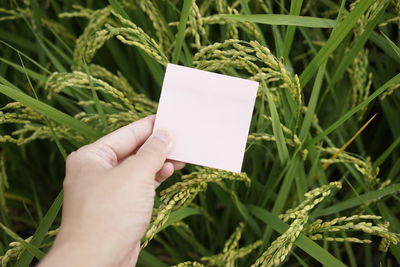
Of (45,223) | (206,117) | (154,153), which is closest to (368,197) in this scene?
(206,117)

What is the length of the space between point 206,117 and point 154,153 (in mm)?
210

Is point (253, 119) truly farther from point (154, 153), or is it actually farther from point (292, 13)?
point (154, 153)

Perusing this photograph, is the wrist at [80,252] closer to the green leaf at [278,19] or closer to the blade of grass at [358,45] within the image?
the green leaf at [278,19]

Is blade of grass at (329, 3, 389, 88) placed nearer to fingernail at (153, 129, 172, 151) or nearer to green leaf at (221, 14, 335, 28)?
green leaf at (221, 14, 335, 28)

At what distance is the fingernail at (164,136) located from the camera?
110cm

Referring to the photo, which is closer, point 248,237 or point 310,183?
point 310,183

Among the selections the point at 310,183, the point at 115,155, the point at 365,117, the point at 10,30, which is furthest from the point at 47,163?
the point at 365,117

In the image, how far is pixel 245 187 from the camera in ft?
4.78

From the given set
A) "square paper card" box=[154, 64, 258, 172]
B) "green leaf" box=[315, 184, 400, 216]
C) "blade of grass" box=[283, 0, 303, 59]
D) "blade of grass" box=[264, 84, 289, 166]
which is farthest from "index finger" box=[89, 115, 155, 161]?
"green leaf" box=[315, 184, 400, 216]

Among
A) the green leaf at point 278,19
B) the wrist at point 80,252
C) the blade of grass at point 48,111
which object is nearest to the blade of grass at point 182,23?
the green leaf at point 278,19

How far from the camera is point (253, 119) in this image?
1425mm

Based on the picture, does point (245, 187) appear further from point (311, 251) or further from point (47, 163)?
point (47, 163)

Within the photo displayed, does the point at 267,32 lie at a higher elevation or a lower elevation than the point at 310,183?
higher

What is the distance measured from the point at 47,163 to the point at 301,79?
1.41 m
